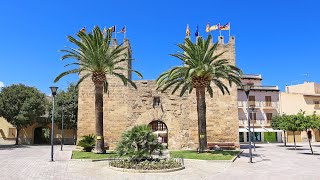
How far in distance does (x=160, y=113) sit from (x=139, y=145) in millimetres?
12223

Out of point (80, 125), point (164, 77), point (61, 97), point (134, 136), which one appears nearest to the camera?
point (134, 136)

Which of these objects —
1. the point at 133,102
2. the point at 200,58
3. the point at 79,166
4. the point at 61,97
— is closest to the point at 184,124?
the point at 133,102

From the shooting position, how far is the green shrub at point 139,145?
619 inches

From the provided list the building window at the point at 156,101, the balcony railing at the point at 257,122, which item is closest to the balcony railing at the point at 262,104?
the balcony railing at the point at 257,122

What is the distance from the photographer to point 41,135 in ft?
148

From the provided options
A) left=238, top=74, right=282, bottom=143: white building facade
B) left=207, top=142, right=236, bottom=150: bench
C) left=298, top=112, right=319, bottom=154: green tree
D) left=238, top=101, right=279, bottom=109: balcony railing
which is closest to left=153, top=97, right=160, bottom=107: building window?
left=207, top=142, right=236, bottom=150: bench

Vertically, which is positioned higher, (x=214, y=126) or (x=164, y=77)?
(x=164, y=77)

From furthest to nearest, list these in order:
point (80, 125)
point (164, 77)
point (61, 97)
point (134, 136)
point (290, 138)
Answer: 1. point (290, 138)
2. point (61, 97)
3. point (80, 125)
4. point (164, 77)
5. point (134, 136)

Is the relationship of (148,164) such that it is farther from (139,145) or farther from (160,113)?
(160,113)

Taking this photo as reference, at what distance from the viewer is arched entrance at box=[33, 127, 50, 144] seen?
43.8 m

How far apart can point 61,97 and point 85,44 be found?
21.0m

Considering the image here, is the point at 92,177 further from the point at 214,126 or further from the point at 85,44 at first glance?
the point at 214,126

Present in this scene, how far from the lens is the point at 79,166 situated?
16266 millimetres

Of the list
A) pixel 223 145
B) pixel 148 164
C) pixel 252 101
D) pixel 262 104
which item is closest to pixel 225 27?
pixel 223 145
